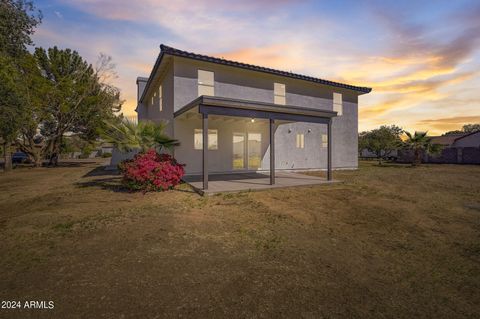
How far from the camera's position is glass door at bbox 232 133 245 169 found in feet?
48.6

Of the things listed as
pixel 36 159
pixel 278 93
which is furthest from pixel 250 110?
pixel 36 159

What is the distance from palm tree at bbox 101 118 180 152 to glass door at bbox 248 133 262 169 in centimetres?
644

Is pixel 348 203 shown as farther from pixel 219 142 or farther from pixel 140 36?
pixel 140 36

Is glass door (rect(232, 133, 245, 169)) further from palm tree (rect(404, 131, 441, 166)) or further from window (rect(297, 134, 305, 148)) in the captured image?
palm tree (rect(404, 131, 441, 166))

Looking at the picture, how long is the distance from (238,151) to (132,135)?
694 centimetres

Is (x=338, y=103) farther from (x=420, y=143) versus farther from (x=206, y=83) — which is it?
(x=206, y=83)

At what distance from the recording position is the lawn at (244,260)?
2609 millimetres

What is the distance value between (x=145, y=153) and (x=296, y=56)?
9.19m

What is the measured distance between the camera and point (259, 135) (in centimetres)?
1560

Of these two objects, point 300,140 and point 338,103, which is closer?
point 300,140

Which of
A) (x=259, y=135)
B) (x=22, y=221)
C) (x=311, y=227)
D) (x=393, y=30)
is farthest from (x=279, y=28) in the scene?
(x=22, y=221)

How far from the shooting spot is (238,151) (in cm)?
1492

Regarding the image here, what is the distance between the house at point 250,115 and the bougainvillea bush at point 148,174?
1795 millimetres

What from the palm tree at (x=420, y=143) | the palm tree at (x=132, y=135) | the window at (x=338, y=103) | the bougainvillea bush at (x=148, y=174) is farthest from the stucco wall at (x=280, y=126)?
the palm tree at (x=420, y=143)
